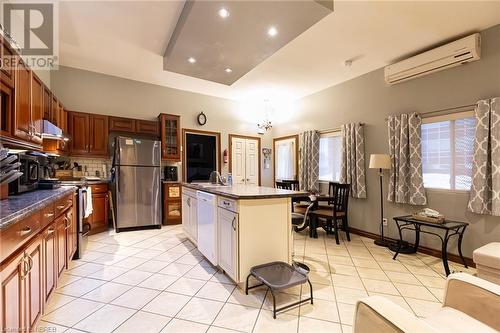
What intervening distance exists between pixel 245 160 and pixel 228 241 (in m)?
4.15

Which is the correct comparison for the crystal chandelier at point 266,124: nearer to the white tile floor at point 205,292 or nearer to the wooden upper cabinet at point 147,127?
the wooden upper cabinet at point 147,127

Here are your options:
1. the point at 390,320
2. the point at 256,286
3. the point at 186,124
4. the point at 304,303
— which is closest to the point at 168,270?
the point at 256,286

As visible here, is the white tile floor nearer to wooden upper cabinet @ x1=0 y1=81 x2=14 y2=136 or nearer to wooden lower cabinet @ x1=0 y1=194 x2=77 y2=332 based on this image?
wooden lower cabinet @ x1=0 y1=194 x2=77 y2=332

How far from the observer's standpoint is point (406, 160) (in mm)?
3590

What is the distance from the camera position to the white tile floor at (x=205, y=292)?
71.2 inches

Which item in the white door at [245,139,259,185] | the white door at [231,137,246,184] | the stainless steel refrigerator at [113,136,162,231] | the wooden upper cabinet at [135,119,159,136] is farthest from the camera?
the white door at [245,139,259,185]

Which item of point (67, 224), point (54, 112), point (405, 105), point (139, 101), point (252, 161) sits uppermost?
point (139, 101)

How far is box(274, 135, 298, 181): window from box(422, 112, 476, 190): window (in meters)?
2.85

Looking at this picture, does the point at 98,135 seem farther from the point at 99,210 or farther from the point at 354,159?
the point at 354,159

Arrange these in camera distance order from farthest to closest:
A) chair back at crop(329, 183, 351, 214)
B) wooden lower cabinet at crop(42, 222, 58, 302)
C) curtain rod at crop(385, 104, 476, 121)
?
chair back at crop(329, 183, 351, 214)
curtain rod at crop(385, 104, 476, 121)
wooden lower cabinet at crop(42, 222, 58, 302)

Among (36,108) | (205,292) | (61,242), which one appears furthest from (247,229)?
(36,108)

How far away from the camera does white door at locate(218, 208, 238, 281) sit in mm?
2246

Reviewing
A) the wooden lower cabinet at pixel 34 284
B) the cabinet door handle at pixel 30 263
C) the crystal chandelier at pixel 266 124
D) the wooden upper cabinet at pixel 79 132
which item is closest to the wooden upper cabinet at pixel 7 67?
the wooden lower cabinet at pixel 34 284

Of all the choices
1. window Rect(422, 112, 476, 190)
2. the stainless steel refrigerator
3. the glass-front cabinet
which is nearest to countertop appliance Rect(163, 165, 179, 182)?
the glass-front cabinet
